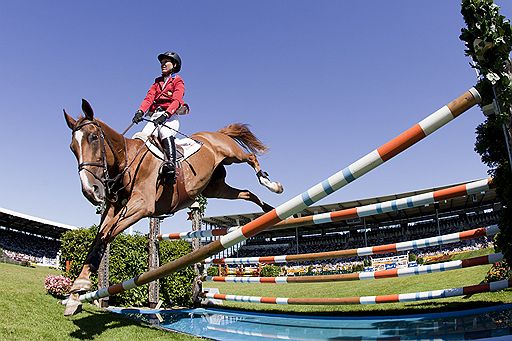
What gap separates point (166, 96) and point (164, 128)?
417mm

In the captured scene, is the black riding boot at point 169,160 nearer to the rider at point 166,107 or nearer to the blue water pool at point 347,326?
the rider at point 166,107

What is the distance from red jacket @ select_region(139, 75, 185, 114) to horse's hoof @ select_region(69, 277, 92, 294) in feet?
6.32

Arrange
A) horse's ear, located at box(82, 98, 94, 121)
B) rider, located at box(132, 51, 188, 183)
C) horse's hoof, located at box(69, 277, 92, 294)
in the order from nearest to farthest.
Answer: horse's hoof, located at box(69, 277, 92, 294), horse's ear, located at box(82, 98, 94, 121), rider, located at box(132, 51, 188, 183)

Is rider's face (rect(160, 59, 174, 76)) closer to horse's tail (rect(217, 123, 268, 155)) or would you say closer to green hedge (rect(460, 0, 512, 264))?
horse's tail (rect(217, 123, 268, 155))

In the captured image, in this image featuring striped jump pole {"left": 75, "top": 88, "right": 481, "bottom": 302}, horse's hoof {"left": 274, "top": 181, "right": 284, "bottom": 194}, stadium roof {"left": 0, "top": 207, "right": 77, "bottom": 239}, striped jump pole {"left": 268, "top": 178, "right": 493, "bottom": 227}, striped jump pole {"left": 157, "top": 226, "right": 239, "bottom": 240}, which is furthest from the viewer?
stadium roof {"left": 0, "top": 207, "right": 77, "bottom": 239}

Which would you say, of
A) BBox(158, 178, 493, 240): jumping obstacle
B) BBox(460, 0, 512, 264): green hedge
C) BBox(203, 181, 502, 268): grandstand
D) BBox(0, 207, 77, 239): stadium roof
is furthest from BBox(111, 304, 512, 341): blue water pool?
BBox(0, 207, 77, 239): stadium roof

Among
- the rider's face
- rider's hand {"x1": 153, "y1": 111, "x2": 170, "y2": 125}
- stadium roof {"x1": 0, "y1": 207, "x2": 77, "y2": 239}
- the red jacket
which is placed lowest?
rider's hand {"x1": 153, "y1": 111, "x2": 170, "y2": 125}

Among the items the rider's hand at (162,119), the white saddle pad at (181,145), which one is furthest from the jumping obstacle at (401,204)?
the rider's hand at (162,119)

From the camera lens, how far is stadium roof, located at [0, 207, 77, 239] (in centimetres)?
3908

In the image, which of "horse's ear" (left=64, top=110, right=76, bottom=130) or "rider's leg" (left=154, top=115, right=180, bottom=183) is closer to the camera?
"horse's ear" (left=64, top=110, right=76, bottom=130)

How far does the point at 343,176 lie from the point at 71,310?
260 cm

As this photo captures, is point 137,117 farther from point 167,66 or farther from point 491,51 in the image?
point 491,51

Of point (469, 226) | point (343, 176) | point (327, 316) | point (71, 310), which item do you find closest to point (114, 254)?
point (327, 316)

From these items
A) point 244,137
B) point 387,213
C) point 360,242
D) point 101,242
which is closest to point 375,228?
point 360,242
